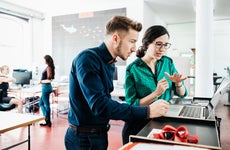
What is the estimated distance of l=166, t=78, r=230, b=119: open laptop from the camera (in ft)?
3.64

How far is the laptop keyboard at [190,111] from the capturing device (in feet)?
3.76

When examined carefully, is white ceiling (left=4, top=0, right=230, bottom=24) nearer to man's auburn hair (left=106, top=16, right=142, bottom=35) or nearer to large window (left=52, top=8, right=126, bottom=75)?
large window (left=52, top=8, right=126, bottom=75)

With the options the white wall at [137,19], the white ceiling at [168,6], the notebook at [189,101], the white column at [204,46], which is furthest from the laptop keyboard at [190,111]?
the white ceiling at [168,6]

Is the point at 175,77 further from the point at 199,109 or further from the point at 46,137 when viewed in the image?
the point at 46,137

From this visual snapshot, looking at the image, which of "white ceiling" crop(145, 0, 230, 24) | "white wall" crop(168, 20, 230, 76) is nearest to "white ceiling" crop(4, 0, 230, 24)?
"white ceiling" crop(145, 0, 230, 24)

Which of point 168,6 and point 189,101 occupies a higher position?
point 168,6

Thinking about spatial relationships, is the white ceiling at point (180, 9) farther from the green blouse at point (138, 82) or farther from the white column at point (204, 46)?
the green blouse at point (138, 82)

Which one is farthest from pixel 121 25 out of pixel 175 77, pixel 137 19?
pixel 137 19

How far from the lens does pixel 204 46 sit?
367 cm

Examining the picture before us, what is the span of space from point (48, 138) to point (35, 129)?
0.68 metres

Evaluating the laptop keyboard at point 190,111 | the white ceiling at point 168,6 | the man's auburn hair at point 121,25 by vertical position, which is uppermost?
the white ceiling at point 168,6

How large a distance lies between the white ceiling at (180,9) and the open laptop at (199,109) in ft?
16.4

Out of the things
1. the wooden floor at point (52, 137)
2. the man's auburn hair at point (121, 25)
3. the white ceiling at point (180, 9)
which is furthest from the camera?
the white ceiling at point (180, 9)

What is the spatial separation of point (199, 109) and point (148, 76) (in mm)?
351
